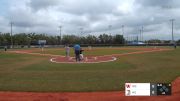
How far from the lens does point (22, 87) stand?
14.7 meters

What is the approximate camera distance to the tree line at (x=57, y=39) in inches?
5084

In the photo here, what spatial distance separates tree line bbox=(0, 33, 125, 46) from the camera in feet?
424

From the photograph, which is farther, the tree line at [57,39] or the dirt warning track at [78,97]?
the tree line at [57,39]

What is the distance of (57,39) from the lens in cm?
16038

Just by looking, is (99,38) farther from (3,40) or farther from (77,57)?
(77,57)
